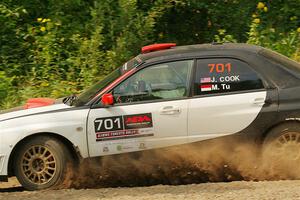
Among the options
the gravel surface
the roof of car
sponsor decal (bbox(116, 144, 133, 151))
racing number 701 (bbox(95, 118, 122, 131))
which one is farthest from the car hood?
the roof of car

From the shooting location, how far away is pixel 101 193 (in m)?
6.39

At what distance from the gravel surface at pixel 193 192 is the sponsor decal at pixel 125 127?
0.65 m

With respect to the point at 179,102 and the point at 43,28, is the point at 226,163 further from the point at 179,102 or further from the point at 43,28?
the point at 43,28

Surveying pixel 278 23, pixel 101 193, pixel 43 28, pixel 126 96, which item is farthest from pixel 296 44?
pixel 101 193

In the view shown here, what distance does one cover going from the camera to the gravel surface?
5969 millimetres

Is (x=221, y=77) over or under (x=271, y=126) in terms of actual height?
over

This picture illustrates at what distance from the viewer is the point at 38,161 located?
22.6 ft

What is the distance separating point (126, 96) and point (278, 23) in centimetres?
661

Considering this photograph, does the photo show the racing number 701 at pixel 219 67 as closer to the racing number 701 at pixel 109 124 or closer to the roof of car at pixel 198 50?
the roof of car at pixel 198 50

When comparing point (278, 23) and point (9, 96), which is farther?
point (278, 23)

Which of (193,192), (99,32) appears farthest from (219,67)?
(99,32)

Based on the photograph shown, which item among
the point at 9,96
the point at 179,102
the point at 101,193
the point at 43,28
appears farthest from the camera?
the point at 43,28

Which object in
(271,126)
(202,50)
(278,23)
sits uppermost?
(278,23)

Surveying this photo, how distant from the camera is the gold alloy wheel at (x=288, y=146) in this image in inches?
265
